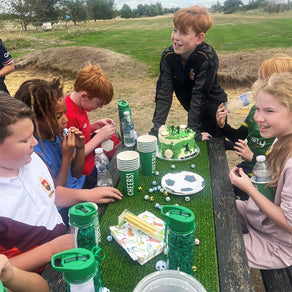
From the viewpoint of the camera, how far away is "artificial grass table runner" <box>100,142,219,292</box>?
116cm

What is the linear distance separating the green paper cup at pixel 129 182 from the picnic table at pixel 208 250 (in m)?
0.04

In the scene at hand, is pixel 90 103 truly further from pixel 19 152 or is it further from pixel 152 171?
pixel 19 152

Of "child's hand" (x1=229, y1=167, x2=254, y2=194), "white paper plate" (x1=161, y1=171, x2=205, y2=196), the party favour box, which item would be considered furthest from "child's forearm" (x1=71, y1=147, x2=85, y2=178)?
"child's hand" (x1=229, y1=167, x2=254, y2=194)

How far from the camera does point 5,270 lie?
941 millimetres

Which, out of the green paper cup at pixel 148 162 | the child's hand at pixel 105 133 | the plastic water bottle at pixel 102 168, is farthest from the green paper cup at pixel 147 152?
the child's hand at pixel 105 133

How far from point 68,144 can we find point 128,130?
61cm

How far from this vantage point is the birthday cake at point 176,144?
85.3 inches

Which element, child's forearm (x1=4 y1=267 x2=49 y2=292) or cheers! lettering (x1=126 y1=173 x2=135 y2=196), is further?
cheers! lettering (x1=126 y1=173 x2=135 y2=196)

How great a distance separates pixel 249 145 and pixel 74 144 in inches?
67.8

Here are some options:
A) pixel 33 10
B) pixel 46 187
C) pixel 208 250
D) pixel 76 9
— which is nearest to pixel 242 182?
pixel 208 250

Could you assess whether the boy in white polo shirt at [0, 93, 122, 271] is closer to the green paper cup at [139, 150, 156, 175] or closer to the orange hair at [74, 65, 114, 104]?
the green paper cup at [139, 150, 156, 175]

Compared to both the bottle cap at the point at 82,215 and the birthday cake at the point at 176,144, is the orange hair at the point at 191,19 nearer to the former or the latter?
the birthday cake at the point at 176,144

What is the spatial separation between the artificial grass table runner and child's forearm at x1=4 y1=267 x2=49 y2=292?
10.2 inches

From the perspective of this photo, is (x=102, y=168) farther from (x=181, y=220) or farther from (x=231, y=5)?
(x=231, y=5)
